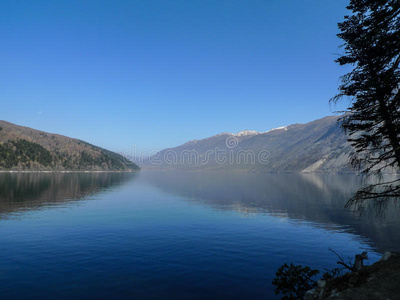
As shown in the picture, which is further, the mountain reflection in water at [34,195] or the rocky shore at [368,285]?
the mountain reflection in water at [34,195]

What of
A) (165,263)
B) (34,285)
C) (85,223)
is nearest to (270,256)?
(165,263)

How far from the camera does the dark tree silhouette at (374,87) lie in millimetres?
17312

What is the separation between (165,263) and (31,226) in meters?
28.5

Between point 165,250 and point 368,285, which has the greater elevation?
point 368,285

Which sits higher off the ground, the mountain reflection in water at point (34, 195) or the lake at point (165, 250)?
the mountain reflection in water at point (34, 195)

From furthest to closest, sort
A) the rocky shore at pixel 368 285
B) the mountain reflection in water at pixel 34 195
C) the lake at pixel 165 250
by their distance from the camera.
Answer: the mountain reflection in water at pixel 34 195
the lake at pixel 165 250
the rocky shore at pixel 368 285

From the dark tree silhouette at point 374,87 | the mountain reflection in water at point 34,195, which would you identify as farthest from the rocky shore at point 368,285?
the mountain reflection in water at point 34,195

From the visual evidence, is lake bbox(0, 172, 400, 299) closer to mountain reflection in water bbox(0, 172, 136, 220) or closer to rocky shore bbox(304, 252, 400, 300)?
rocky shore bbox(304, 252, 400, 300)

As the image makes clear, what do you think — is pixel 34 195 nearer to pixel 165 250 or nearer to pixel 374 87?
pixel 165 250

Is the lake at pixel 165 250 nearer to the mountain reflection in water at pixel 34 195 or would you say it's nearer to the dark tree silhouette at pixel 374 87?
the mountain reflection in water at pixel 34 195

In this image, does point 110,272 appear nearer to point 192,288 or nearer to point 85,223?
point 192,288

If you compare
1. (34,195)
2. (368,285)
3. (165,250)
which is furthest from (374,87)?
(34,195)

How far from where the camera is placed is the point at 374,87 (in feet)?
62.8

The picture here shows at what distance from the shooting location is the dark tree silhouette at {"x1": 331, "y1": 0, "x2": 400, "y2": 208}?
17.3 meters
